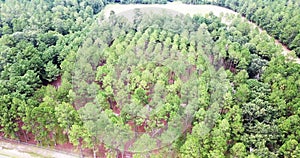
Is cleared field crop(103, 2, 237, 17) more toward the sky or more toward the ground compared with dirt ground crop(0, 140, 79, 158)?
more toward the sky

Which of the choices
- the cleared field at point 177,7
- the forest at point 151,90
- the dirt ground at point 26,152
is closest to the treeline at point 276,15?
the forest at point 151,90

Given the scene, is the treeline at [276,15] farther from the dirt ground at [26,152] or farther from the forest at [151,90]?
the dirt ground at [26,152]

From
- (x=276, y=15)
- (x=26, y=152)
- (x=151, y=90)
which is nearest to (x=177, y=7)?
(x=276, y=15)

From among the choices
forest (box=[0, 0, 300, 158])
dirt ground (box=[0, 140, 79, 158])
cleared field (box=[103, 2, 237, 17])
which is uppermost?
cleared field (box=[103, 2, 237, 17])

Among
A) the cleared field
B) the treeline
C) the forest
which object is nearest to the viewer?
the forest

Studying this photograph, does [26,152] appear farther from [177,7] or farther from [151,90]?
[177,7]

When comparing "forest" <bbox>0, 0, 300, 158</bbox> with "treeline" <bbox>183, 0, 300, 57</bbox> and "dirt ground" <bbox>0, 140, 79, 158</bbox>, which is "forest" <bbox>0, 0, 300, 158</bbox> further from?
"dirt ground" <bbox>0, 140, 79, 158</bbox>

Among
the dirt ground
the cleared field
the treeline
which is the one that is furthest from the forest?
the cleared field
